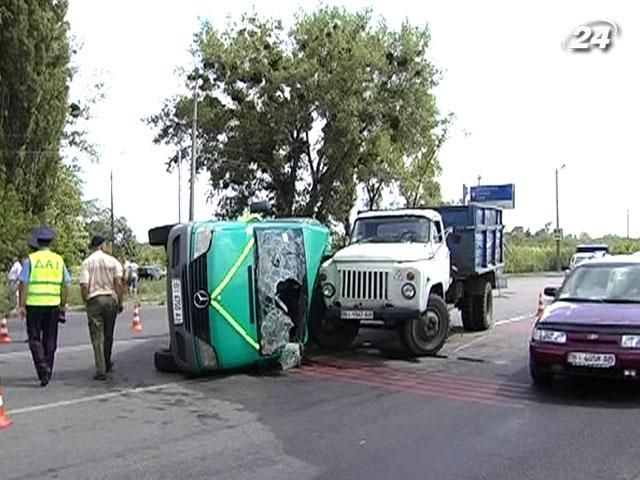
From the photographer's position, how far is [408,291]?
12188mm

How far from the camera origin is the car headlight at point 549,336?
30.9 ft

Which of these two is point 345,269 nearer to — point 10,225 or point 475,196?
point 10,225

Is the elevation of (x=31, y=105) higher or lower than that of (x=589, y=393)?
higher

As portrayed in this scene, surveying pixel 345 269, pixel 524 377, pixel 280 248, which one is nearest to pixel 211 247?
pixel 280 248

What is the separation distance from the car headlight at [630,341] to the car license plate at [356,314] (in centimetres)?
402

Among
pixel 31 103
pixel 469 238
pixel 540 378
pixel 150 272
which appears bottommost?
pixel 540 378

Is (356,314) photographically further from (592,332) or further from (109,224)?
(109,224)

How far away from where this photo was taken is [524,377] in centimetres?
1091

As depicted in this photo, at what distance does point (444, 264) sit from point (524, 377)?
3.23 m

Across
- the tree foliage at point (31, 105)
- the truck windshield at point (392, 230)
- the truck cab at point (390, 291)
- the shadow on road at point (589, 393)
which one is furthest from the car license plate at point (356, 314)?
the tree foliage at point (31, 105)

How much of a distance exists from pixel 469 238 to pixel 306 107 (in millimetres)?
22162

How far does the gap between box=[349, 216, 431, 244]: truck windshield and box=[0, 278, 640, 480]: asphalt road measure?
222 cm

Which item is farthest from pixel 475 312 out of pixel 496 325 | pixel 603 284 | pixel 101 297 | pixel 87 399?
pixel 87 399

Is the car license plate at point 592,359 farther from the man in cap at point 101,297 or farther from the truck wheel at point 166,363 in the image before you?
the man in cap at point 101,297
